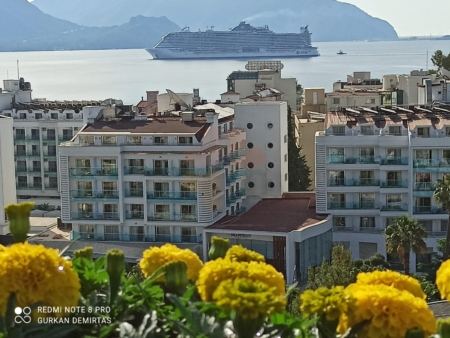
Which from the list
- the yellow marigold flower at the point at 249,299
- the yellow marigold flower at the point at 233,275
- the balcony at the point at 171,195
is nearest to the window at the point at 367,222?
the balcony at the point at 171,195

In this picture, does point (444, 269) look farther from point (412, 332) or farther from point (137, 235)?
point (137, 235)

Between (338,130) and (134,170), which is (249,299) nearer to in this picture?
(134,170)

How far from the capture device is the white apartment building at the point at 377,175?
39656mm

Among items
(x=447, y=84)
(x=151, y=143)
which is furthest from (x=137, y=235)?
(x=447, y=84)

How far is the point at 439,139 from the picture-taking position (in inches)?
1555

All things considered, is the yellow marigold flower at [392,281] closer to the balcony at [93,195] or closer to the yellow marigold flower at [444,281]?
the yellow marigold flower at [444,281]

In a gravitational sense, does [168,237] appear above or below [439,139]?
below

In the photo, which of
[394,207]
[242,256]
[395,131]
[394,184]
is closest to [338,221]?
[394,207]

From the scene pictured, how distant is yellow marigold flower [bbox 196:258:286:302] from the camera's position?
485cm

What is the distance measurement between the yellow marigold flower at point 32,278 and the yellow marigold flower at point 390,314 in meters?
1.41

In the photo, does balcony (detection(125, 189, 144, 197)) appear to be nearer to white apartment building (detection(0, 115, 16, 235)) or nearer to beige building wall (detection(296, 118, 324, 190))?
white apartment building (detection(0, 115, 16, 235))

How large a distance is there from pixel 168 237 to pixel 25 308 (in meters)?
35.5

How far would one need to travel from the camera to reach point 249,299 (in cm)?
442

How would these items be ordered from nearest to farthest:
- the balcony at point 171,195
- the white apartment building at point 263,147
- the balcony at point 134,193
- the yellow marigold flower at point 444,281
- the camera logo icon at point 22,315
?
1. the camera logo icon at point 22,315
2. the yellow marigold flower at point 444,281
3. the balcony at point 171,195
4. the balcony at point 134,193
5. the white apartment building at point 263,147
